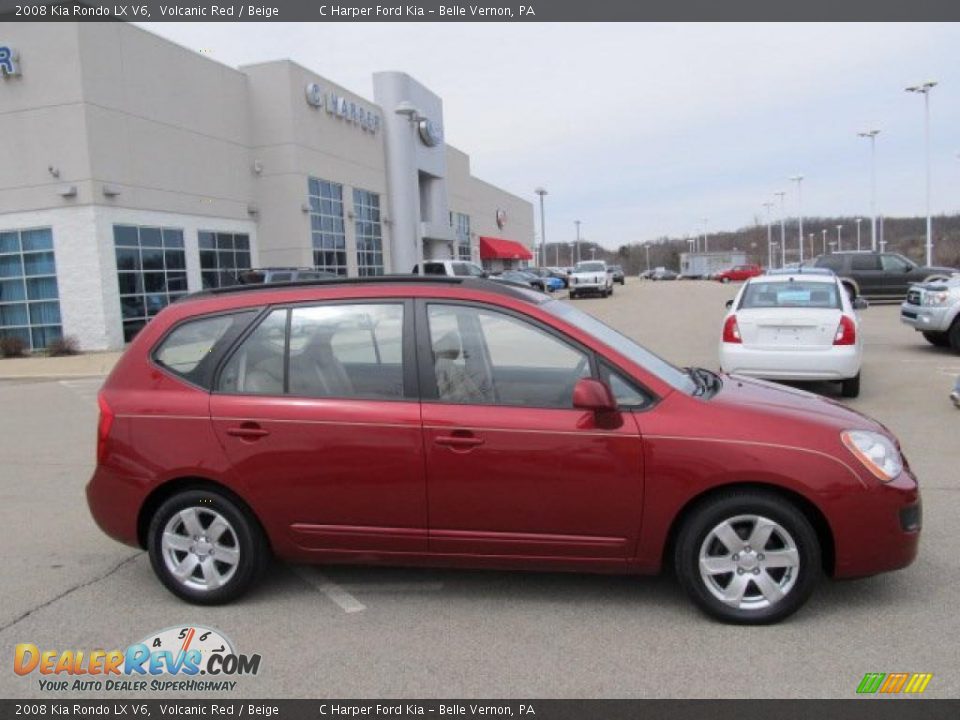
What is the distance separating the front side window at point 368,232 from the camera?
1462 inches

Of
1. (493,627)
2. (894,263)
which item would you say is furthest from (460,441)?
(894,263)

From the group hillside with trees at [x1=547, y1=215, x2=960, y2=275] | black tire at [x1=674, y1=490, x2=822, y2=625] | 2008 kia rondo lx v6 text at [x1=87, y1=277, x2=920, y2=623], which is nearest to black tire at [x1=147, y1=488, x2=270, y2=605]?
2008 kia rondo lx v6 text at [x1=87, y1=277, x2=920, y2=623]

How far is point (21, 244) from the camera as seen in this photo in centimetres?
2120

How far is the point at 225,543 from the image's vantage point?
13.7ft

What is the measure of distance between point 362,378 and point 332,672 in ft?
4.74

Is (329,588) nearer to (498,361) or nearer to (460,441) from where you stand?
(460,441)

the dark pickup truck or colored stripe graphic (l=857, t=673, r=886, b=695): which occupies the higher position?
the dark pickup truck

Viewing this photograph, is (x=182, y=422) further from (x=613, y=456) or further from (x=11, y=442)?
(x=11, y=442)

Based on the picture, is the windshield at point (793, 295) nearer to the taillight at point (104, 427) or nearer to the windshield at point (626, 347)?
the windshield at point (626, 347)

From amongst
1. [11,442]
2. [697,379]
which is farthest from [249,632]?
[11,442]

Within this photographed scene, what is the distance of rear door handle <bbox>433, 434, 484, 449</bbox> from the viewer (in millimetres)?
3840
